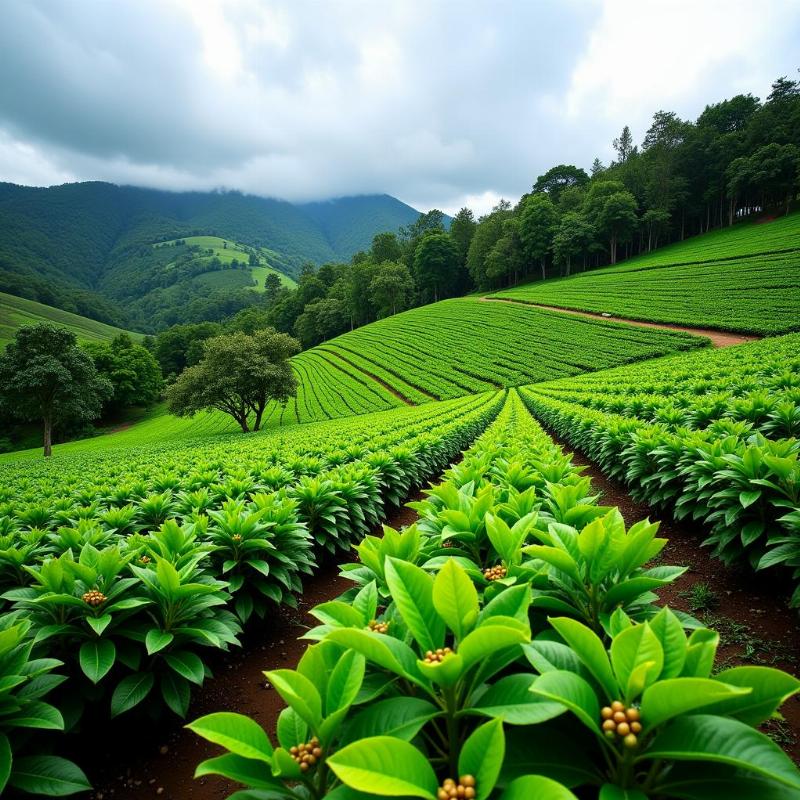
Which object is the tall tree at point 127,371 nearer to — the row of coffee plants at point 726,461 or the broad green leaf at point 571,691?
the row of coffee plants at point 726,461

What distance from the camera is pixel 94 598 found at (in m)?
2.35

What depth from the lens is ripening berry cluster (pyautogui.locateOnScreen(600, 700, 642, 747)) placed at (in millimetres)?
1032

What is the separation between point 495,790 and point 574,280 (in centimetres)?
→ 6197

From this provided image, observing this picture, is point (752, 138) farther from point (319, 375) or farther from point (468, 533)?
point (468, 533)

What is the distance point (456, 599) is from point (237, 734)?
30.6 inches

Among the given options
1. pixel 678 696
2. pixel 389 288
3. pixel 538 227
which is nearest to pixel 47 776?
pixel 678 696

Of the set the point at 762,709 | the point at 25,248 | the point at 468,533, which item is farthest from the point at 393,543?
the point at 25,248

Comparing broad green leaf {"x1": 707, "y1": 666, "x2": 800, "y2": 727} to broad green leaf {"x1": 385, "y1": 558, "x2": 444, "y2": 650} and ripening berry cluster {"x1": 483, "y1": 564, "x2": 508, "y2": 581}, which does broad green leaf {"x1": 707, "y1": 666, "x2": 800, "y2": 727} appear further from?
ripening berry cluster {"x1": 483, "y1": 564, "x2": 508, "y2": 581}

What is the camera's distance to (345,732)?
50.1 inches

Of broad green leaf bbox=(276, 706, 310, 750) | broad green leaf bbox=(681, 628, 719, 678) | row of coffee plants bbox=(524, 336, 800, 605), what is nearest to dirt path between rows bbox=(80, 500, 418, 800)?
broad green leaf bbox=(276, 706, 310, 750)

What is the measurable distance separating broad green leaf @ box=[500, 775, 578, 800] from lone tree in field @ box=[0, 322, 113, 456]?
3523cm

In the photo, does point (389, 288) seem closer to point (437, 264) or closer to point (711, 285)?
point (437, 264)

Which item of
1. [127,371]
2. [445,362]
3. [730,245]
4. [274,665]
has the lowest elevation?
[274,665]

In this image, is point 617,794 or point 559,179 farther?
point 559,179
